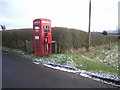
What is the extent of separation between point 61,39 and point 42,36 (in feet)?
6.30

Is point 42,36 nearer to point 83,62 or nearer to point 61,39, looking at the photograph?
point 61,39

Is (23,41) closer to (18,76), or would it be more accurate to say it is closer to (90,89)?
(18,76)

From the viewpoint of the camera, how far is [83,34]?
34.4 feet

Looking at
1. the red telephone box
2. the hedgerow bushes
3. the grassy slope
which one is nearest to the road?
the grassy slope

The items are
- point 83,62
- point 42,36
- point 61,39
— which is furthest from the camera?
point 61,39

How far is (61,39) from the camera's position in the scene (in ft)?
26.0

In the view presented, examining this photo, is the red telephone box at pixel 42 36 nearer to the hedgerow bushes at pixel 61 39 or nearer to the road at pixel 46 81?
the hedgerow bushes at pixel 61 39

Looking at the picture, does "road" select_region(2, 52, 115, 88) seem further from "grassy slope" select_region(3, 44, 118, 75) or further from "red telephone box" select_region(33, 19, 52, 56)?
"red telephone box" select_region(33, 19, 52, 56)

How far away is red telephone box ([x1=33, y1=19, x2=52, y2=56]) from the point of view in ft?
21.4

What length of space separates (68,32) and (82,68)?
4.35m

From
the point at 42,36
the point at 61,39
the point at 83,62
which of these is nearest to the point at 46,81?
the point at 83,62

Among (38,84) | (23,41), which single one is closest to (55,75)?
(38,84)

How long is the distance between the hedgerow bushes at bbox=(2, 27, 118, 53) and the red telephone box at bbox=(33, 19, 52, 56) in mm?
1313

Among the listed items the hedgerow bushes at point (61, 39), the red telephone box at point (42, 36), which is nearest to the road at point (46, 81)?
the red telephone box at point (42, 36)
